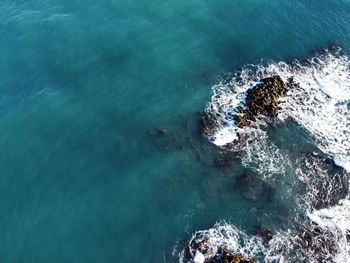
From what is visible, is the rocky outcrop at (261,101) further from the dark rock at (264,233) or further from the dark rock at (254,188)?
the dark rock at (264,233)

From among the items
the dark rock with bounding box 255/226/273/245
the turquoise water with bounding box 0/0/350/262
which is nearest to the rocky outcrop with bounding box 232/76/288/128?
the turquoise water with bounding box 0/0/350/262

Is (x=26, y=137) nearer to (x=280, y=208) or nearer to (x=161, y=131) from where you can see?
(x=161, y=131)

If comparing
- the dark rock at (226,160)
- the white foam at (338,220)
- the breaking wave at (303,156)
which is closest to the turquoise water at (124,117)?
the dark rock at (226,160)

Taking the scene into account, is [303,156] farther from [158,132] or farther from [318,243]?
[158,132]

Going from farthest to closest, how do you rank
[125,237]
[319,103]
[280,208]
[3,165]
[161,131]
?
[319,103] < [161,131] < [3,165] < [280,208] < [125,237]

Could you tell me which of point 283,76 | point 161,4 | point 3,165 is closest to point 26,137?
point 3,165

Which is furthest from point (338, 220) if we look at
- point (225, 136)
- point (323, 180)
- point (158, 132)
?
point (158, 132)

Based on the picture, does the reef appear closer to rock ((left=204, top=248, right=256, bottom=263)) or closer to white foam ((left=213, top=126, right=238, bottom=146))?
rock ((left=204, top=248, right=256, bottom=263))
